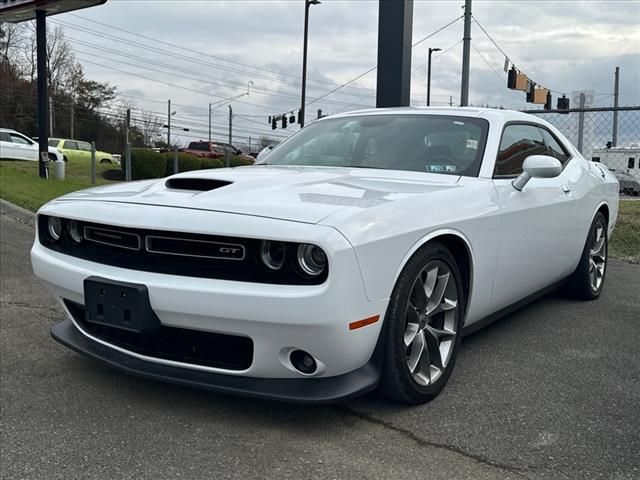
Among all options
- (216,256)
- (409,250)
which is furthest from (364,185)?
(216,256)

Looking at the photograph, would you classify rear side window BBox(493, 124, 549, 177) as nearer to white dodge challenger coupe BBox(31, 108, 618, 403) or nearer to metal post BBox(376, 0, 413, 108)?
white dodge challenger coupe BBox(31, 108, 618, 403)

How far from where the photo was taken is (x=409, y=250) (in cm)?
259

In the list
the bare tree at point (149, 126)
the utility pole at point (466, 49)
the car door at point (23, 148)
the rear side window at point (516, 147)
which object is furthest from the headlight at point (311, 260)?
the bare tree at point (149, 126)

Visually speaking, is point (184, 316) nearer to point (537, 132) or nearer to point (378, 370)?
point (378, 370)

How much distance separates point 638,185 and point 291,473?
2924cm

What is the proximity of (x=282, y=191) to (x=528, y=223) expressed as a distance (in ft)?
5.14

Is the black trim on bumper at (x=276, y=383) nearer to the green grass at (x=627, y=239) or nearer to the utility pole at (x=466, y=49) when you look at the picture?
the green grass at (x=627, y=239)

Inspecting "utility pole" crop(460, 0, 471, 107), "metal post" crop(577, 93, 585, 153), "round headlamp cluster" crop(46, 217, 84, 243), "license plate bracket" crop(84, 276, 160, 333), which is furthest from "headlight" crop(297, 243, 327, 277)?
Result: "utility pole" crop(460, 0, 471, 107)

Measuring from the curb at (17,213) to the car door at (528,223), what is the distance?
6.02 m

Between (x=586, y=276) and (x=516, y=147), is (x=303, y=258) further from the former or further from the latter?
(x=586, y=276)

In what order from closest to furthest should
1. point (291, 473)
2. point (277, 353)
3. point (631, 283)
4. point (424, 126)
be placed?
point (291, 473) < point (277, 353) < point (424, 126) < point (631, 283)

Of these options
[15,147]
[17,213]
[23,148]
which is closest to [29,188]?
[17,213]

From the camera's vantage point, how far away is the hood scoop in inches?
114

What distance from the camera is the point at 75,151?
30516mm
